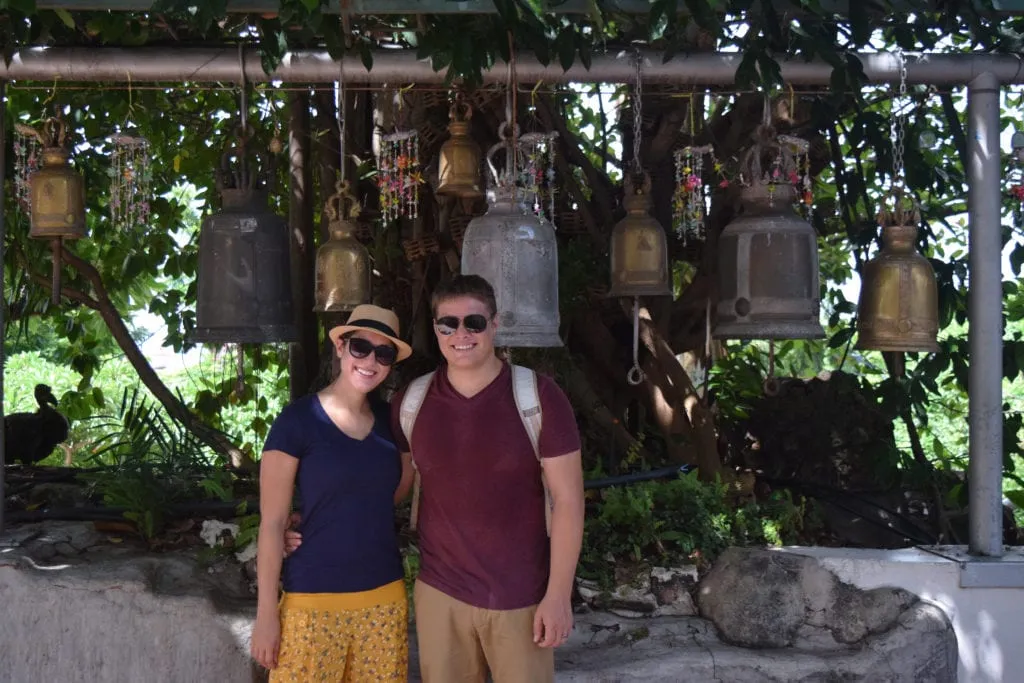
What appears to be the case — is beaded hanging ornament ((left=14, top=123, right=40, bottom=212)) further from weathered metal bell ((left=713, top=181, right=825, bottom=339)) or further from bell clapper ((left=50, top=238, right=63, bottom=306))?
weathered metal bell ((left=713, top=181, right=825, bottom=339))

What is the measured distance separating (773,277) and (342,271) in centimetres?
162

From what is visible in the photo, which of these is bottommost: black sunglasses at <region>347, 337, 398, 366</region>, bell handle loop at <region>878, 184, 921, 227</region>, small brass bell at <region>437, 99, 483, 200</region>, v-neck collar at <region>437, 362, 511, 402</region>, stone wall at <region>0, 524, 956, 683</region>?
stone wall at <region>0, 524, 956, 683</region>

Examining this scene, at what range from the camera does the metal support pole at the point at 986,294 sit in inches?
166

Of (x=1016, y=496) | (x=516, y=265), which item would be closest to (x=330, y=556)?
(x=516, y=265)

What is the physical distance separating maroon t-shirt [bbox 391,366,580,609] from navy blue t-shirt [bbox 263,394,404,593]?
0.17m

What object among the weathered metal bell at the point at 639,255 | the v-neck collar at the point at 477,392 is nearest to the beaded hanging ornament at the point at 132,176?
the v-neck collar at the point at 477,392

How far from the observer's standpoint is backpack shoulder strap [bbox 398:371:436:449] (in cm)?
A: 319

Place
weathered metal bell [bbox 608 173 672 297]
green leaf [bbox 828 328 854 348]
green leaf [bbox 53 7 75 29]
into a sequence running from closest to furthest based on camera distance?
green leaf [bbox 53 7 75 29] < weathered metal bell [bbox 608 173 672 297] < green leaf [bbox 828 328 854 348]

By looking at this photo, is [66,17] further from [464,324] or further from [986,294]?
[986,294]

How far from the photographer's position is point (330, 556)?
310cm

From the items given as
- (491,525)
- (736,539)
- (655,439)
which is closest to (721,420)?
(655,439)

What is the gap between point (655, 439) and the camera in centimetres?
Answer: 622

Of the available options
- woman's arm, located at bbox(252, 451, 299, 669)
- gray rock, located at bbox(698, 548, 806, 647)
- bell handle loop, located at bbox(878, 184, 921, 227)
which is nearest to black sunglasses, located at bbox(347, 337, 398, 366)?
woman's arm, located at bbox(252, 451, 299, 669)

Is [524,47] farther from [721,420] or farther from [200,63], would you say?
[721,420]
